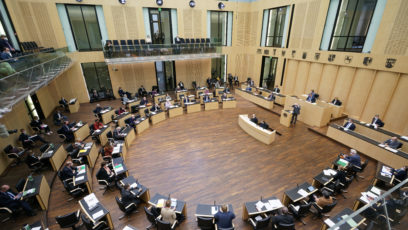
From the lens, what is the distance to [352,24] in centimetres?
1088

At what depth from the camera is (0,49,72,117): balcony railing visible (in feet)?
18.4

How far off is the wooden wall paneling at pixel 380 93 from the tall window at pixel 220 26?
11.8 metres

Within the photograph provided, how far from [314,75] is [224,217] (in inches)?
493

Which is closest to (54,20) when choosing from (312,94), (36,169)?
(36,169)

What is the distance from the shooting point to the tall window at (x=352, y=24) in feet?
33.3

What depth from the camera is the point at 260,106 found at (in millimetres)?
14141

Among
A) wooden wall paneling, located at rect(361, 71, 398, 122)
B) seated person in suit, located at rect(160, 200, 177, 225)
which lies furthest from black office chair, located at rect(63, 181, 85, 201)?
wooden wall paneling, located at rect(361, 71, 398, 122)

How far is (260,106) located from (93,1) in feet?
46.1

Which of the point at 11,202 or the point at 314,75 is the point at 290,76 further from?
the point at 11,202

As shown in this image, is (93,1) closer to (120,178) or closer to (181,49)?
(181,49)

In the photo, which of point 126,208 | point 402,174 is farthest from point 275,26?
point 126,208

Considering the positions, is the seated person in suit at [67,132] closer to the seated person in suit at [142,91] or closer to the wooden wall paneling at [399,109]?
the seated person in suit at [142,91]

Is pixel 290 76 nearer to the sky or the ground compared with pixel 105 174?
nearer to the sky

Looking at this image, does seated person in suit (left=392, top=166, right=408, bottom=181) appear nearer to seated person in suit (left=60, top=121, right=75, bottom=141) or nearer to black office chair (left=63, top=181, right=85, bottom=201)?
black office chair (left=63, top=181, right=85, bottom=201)
